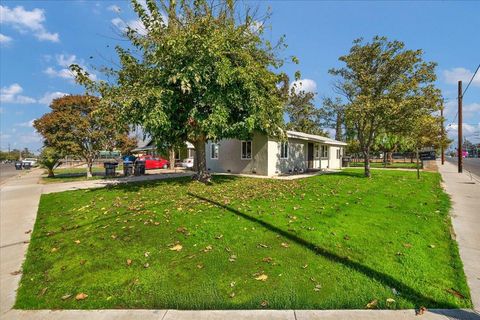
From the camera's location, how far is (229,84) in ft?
36.0

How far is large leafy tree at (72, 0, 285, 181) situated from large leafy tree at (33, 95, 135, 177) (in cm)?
723

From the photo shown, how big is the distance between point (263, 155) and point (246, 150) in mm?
1642

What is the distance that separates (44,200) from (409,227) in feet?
39.1

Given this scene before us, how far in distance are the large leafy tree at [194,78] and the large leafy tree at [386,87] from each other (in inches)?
247

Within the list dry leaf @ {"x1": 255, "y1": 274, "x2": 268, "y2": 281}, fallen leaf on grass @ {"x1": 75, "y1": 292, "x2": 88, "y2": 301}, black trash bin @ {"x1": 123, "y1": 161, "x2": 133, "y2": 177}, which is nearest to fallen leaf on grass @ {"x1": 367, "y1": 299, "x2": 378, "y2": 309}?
dry leaf @ {"x1": 255, "y1": 274, "x2": 268, "y2": 281}

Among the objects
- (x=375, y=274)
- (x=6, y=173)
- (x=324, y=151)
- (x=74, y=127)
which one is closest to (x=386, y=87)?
(x=324, y=151)

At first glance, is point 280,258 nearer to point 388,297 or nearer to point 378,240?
point 388,297

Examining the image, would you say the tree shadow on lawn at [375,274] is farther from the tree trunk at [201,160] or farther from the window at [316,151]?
the window at [316,151]

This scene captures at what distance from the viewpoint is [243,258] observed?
4492 mm

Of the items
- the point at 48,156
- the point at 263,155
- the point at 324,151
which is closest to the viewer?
the point at 263,155

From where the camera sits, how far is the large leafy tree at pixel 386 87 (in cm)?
1486

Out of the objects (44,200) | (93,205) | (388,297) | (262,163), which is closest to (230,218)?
(388,297)

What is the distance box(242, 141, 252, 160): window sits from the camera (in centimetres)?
1925

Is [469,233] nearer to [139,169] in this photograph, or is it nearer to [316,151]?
[139,169]
